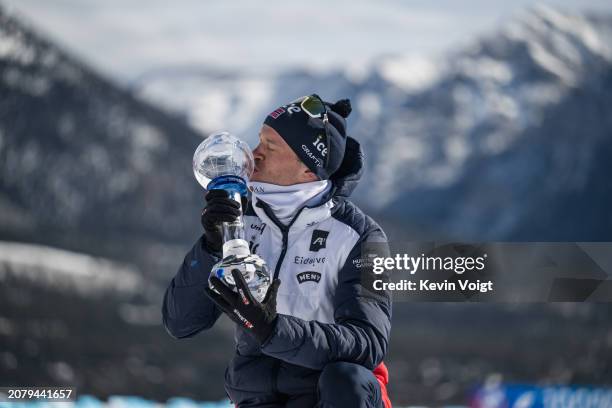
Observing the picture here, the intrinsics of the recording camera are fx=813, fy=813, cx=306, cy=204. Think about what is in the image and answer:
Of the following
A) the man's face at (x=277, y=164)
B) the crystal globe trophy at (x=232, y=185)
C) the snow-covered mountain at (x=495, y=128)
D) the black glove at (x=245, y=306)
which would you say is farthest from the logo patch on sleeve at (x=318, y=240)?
the snow-covered mountain at (x=495, y=128)

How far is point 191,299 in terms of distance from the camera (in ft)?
6.34

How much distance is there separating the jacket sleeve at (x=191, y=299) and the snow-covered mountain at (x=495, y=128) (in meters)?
26.3

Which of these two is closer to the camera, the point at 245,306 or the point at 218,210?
the point at 245,306

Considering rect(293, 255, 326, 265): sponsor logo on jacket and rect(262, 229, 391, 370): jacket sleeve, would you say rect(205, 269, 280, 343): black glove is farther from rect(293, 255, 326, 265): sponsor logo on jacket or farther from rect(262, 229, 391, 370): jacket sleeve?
rect(293, 255, 326, 265): sponsor logo on jacket

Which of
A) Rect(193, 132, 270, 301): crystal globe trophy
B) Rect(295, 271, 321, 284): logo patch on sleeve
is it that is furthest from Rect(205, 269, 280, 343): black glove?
Rect(295, 271, 321, 284): logo patch on sleeve

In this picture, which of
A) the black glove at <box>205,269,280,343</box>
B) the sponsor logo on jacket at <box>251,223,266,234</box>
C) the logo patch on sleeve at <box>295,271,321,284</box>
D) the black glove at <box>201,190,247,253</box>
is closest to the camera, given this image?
the black glove at <box>205,269,280,343</box>

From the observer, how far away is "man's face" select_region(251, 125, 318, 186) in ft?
6.73

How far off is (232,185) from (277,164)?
289mm

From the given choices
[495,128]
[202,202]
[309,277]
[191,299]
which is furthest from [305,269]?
[495,128]

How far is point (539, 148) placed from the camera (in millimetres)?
35656

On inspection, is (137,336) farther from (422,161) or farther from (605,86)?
(422,161)

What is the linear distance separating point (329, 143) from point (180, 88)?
237ft

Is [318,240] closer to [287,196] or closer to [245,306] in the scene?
[287,196]

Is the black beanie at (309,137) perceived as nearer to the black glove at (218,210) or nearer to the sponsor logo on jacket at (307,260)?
the sponsor logo on jacket at (307,260)
